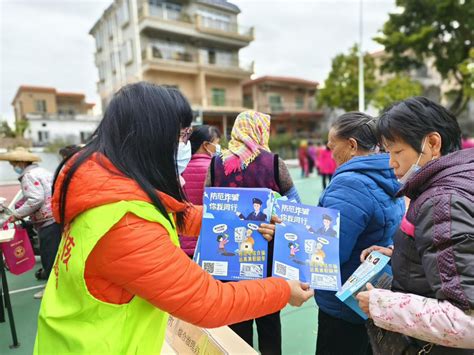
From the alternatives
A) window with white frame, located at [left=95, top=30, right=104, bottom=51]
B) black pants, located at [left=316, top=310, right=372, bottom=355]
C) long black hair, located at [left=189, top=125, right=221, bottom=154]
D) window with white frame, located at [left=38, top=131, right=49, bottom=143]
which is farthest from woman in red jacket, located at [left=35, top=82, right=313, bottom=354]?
window with white frame, located at [left=95, top=30, right=104, bottom=51]

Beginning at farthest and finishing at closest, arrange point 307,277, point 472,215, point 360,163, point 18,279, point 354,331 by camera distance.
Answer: point 18,279, point 354,331, point 360,163, point 307,277, point 472,215

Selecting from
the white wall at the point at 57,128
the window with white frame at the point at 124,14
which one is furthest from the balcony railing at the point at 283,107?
the white wall at the point at 57,128

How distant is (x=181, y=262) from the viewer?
2.53 ft

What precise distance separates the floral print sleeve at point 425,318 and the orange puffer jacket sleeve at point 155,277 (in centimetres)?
38

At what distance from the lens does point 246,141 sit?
162 centimetres

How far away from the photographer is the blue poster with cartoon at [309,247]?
3.69 ft

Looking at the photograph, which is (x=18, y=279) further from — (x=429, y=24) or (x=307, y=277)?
(x=429, y=24)

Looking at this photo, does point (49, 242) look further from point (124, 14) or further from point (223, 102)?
point (223, 102)

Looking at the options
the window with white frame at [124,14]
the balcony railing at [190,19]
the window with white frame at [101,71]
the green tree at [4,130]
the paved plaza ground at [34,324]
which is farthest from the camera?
the window with white frame at [101,71]

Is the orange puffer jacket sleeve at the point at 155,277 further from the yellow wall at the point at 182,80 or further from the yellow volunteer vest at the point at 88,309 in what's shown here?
the yellow wall at the point at 182,80

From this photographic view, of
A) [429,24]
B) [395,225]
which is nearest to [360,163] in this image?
[395,225]

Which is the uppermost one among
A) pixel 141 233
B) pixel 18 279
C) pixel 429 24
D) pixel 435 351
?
pixel 429 24

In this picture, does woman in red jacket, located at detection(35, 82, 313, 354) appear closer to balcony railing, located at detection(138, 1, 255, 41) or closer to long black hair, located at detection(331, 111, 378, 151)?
long black hair, located at detection(331, 111, 378, 151)

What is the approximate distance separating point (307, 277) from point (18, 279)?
12.4 ft
